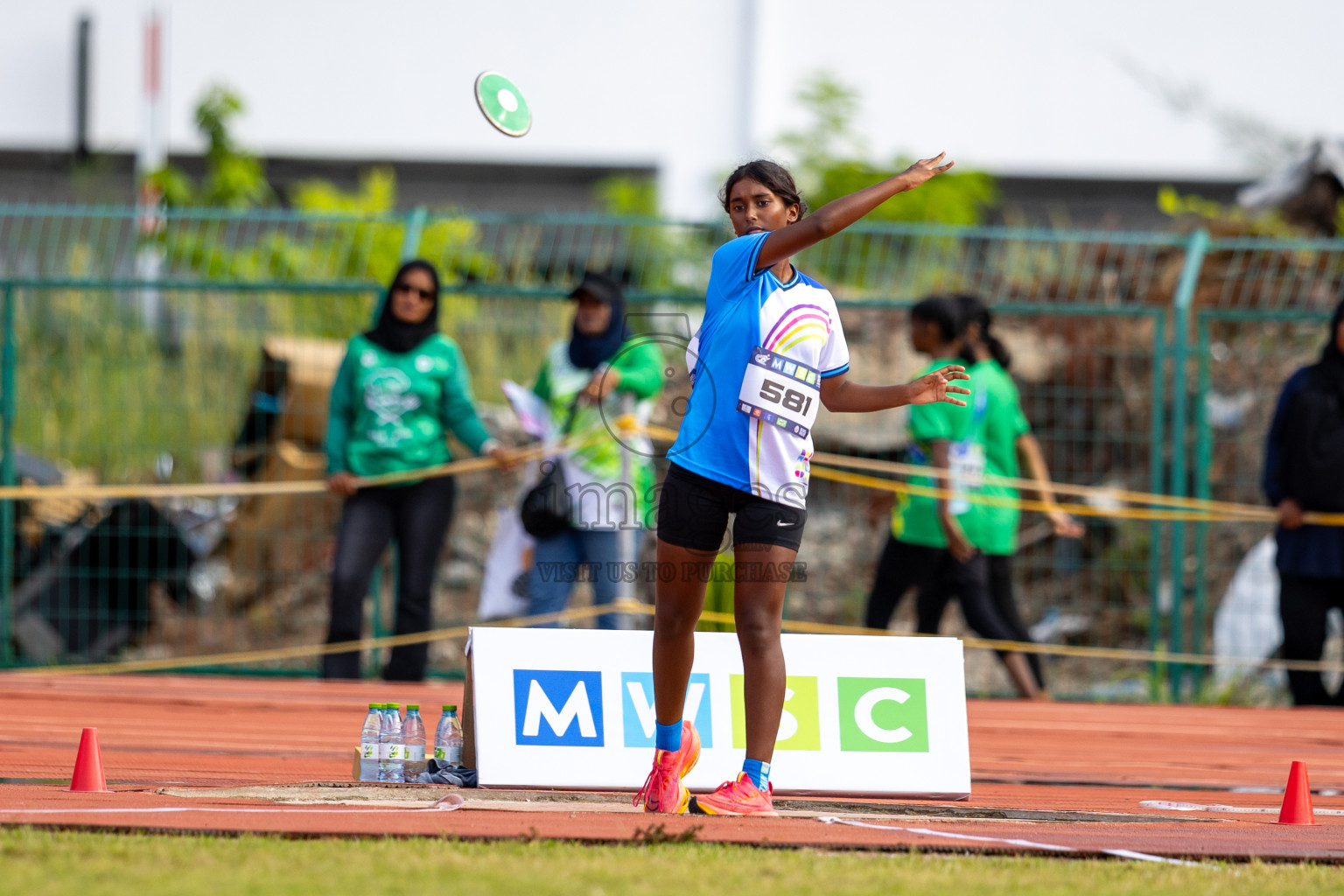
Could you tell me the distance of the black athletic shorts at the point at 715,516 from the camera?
398 centimetres

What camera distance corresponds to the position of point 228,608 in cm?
959

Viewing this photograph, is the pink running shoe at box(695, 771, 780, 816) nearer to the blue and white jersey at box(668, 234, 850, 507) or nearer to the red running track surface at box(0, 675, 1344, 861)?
the red running track surface at box(0, 675, 1344, 861)

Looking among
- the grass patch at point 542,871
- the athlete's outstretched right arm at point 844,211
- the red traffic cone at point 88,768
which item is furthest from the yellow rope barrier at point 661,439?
the grass patch at point 542,871

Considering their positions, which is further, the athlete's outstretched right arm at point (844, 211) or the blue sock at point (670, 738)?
the blue sock at point (670, 738)

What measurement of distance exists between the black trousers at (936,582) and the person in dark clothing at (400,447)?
2082 millimetres

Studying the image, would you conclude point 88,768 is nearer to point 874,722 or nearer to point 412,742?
point 412,742

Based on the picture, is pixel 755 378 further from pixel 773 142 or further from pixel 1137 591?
pixel 773 142

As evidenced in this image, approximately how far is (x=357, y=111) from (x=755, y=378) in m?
16.6

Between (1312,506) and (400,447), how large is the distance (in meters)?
4.58

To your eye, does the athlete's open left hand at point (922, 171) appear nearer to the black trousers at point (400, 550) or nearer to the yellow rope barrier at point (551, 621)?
the yellow rope barrier at point (551, 621)

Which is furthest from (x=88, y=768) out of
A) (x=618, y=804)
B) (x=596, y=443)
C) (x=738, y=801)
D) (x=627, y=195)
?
(x=627, y=195)

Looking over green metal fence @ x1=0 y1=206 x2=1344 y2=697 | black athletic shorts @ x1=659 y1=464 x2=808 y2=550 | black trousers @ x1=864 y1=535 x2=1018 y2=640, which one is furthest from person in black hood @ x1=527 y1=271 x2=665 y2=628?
black athletic shorts @ x1=659 y1=464 x2=808 y2=550

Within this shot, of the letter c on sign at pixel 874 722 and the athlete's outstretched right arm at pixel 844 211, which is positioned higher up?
the athlete's outstretched right arm at pixel 844 211

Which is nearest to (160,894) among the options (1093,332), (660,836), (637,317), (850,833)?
(660,836)
